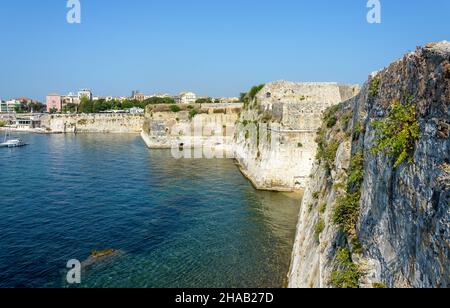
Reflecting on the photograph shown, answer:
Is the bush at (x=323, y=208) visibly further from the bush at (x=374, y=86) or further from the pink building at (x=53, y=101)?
the pink building at (x=53, y=101)

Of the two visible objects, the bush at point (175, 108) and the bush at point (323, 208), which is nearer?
the bush at point (323, 208)

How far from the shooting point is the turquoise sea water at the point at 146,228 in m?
13.0

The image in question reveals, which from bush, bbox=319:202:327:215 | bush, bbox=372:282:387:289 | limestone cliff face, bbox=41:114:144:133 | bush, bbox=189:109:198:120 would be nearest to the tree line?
limestone cliff face, bbox=41:114:144:133

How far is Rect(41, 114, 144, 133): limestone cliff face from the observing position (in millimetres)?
84688

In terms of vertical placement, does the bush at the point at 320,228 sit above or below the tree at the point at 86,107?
below

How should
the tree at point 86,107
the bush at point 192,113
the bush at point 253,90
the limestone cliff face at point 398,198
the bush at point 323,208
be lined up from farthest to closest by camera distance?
the tree at point 86,107, the bush at point 192,113, the bush at point 253,90, the bush at point 323,208, the limestone cliff face at point 398,198

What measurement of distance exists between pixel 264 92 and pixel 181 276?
2382cm

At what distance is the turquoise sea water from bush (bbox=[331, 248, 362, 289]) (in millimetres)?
6095

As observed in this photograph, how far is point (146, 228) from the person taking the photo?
1800 centimetres

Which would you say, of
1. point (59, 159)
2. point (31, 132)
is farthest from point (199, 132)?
point (31, 132)

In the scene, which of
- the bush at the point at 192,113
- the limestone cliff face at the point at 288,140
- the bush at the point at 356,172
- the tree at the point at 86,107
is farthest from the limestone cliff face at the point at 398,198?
the tree at the point at 86,107

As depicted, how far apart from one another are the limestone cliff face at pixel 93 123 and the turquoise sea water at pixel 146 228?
5258 centimetres

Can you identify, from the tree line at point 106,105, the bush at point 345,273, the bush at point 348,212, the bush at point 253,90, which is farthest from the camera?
the tree line at point 106,105

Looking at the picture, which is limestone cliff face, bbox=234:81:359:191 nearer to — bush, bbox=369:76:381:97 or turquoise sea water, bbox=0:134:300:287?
turquoise sea water, bbox=0:134:300:287
